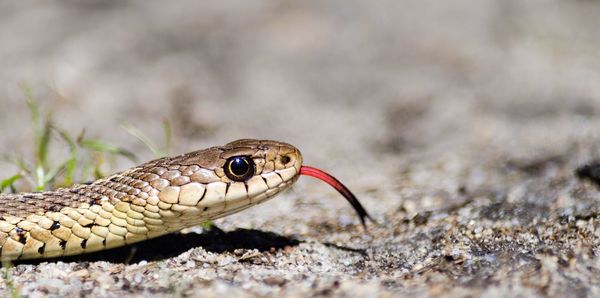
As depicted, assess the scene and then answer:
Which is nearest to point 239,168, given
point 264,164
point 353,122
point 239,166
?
point 239,166

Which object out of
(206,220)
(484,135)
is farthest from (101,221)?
(484,135)

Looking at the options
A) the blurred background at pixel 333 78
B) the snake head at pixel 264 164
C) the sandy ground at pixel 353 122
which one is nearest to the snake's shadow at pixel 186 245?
the sandy ground at pixel 353 122

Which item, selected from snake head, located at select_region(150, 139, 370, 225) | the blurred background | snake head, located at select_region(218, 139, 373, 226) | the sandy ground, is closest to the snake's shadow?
the sandy ground

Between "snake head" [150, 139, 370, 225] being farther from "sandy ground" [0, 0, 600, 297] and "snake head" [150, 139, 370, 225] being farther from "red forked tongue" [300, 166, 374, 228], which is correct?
"sandy ground" [0, 0, 600, 297]

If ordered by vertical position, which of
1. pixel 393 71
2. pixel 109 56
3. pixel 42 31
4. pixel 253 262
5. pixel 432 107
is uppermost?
pixel 42 31

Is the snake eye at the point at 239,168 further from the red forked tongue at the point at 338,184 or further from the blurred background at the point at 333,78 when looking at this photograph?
the blurred background at the point at 333,78

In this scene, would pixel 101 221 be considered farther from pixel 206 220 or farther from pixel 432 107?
pixel 432 107
